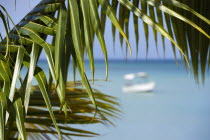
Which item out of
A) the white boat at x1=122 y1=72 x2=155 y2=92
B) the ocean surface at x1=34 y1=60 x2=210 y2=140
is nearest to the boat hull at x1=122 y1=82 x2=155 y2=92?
the white boat at x1=122 y1=72 x2=155 y2=92

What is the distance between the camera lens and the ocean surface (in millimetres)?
11039

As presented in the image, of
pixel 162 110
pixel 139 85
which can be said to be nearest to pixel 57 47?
pixel 162 110

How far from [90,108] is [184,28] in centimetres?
40

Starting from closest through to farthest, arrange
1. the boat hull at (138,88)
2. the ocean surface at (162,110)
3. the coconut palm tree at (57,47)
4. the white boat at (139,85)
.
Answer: the coconut palm tree at (57,47) → the ocean surface at (162,110) → the boat hull at (138,88) → the white boat at (139,85)

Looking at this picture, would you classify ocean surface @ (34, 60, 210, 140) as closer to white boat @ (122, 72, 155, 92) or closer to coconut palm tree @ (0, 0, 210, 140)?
white boat @ (122, 72, 155, 92)

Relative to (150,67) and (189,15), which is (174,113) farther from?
(189,15)

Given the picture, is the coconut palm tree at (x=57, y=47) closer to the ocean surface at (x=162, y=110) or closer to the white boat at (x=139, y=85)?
the ocean surface at (x=162, y=110)

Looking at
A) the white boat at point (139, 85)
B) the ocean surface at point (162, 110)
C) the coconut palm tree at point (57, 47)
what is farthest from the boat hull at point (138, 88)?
the coconut palm tree at point (57, 47)

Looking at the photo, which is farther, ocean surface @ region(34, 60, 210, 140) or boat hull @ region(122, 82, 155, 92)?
boat hull @ region(122, 82, 155, 92)

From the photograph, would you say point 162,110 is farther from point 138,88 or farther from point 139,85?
point 139,85

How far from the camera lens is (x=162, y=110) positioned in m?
14.8

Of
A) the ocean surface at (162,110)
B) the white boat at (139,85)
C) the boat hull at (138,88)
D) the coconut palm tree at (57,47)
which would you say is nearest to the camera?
the coconut palm tree at (57,47)

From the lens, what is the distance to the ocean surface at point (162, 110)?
435 inches

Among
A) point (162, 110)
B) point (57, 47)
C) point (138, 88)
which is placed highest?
point (57, 47)
